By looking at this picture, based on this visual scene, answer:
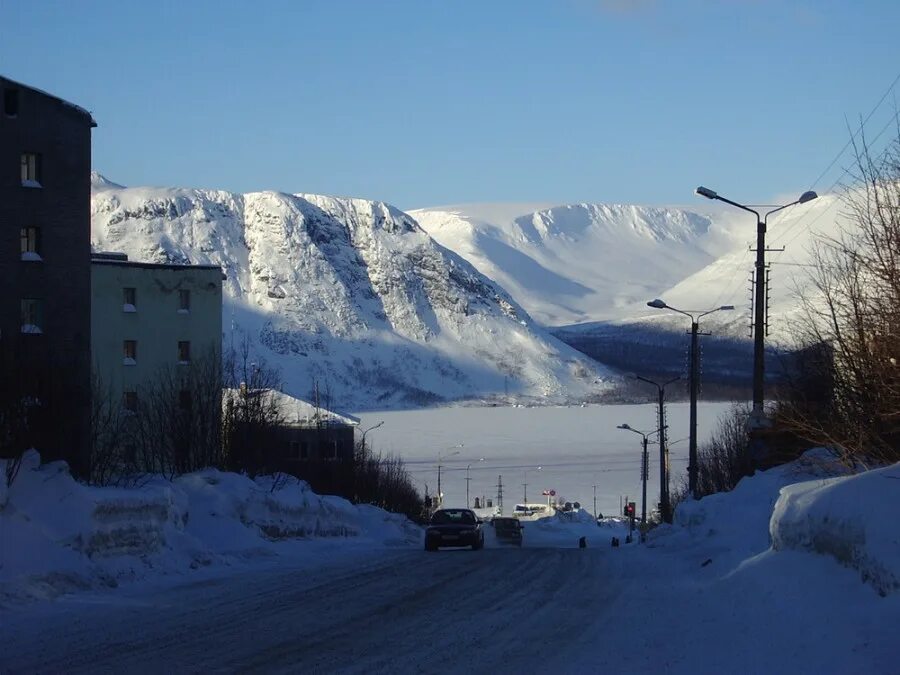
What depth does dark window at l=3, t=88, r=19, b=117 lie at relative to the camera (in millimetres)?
49594

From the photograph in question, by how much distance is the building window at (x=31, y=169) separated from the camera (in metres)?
50.3

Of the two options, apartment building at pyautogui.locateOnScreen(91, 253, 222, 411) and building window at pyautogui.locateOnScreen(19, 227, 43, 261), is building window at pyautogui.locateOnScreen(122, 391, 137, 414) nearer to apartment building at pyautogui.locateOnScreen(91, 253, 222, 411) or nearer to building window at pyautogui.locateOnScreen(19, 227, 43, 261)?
apartment building at pyautogui.locateOnScreen(91, 253, 222, 411)

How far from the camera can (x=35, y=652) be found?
40.9 feet

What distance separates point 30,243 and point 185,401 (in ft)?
28.4

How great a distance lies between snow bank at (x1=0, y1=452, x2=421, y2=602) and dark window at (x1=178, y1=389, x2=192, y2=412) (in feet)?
51.1

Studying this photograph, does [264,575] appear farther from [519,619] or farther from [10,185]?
[10,185]

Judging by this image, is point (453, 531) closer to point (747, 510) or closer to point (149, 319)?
point (747, 510)

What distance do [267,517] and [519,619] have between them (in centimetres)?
1886

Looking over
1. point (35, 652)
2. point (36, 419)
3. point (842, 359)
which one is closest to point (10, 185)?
point (36, 419)

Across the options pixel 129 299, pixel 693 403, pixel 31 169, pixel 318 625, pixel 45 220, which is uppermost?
pixel 31 169

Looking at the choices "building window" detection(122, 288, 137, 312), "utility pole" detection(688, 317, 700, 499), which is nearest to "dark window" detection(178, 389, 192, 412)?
"utility pole" detection(688, 317, 700, 499)

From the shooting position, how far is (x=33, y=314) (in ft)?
162

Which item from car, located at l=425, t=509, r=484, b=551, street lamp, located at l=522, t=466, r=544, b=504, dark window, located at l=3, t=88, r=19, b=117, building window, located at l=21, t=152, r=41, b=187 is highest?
dark window, located at l=3, t=88, r=19, b=117

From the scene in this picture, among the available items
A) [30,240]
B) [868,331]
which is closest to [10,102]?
[30,240]
